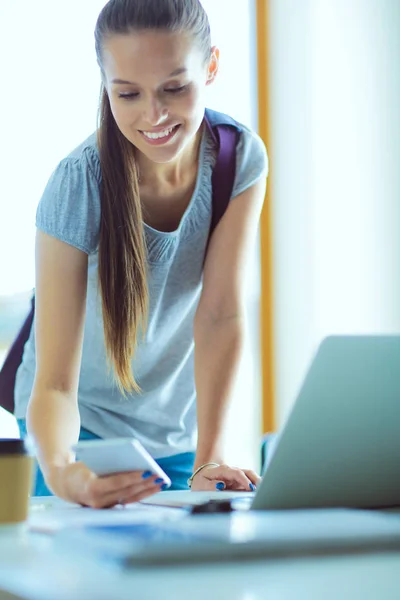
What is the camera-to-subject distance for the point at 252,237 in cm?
170

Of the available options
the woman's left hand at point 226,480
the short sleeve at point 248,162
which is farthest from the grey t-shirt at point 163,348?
the woman's left hand at point 226,480

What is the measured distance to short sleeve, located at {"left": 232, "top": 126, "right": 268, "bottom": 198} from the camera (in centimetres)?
167

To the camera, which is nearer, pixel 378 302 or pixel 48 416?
pixel 48 416

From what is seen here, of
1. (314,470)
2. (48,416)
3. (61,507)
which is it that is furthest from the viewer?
(48,416)

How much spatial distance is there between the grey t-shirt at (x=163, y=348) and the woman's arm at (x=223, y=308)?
4 centimetres

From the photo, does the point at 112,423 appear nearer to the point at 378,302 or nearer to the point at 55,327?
the point at 55,327

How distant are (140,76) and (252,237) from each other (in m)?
0.41

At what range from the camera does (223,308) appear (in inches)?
66.2

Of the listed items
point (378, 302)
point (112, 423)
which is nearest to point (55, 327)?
point (112, 423)

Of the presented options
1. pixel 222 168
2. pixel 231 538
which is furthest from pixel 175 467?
pixel 231 538

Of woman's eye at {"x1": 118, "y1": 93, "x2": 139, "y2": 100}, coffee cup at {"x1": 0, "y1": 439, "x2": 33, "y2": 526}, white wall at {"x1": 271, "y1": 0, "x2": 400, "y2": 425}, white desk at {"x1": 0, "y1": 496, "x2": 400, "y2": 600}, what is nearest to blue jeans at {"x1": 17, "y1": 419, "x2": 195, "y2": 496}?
woman's eye at {"x1": 118, "y1": 93, "x2": 139, "y2": 100}

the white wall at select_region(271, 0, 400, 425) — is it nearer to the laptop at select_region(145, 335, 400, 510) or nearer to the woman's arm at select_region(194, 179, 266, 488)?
the woman's arm at select_region(194, 179, 266, 488)

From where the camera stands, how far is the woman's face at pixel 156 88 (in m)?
1.43

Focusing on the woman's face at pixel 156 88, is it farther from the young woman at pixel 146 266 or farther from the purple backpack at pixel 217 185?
the purple backpack at pixel 217 185
